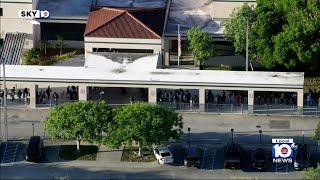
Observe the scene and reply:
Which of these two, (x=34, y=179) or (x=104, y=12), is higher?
(x=104, y=12)

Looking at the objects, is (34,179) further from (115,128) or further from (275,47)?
(275,47)

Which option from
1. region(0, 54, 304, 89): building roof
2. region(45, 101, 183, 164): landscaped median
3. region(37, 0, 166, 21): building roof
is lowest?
region(45, 101, 183, 164): landscaped median

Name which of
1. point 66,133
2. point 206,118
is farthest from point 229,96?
point 66,133

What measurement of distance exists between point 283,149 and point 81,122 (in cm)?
1746

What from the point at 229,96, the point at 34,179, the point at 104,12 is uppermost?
the point at 104,12

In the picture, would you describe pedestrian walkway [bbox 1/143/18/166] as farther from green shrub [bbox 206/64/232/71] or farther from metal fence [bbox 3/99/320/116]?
green shrub [bbox 206/64/232/71]

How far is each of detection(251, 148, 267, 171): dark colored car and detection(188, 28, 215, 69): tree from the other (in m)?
19.9

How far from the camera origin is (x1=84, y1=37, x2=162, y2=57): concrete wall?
105562mm

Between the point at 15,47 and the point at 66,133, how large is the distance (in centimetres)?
2517

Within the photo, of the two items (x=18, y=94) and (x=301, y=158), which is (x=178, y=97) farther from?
(x=301, y=158)

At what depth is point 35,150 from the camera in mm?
86938

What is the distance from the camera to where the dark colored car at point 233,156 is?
278 feet

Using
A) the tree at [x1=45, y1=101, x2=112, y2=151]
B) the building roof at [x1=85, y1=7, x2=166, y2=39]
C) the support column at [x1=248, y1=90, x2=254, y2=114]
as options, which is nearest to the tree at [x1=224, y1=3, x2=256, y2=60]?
the support column at [x1=248, y1=90, x2=254, y2=114]

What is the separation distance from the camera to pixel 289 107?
97812mm
